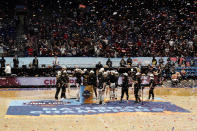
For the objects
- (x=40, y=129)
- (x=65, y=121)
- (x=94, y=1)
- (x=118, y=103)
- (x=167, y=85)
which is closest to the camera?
(x=40, y=129)

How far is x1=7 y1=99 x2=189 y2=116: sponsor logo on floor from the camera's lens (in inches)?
670

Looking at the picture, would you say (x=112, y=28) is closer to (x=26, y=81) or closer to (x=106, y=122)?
(x=26, y=81)

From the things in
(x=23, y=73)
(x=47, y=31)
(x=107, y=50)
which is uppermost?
(x=47, y=31)

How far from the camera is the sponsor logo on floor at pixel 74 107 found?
1702cm

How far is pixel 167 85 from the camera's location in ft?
101

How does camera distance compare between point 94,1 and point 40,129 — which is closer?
point 40,129

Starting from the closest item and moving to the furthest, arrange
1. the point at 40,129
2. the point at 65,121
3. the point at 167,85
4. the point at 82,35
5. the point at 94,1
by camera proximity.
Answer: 1. the point at 40,129
2. the point at 65,121
3. the point at 167,85
4. the point at 82,35
5. the point at 94,1

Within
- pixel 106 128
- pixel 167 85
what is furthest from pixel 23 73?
pixel 106 128

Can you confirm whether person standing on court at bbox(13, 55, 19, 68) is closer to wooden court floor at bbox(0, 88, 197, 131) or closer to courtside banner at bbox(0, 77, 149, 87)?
courtside banner at bbox(0, 77, 149, 87)

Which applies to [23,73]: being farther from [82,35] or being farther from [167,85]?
[167,85]

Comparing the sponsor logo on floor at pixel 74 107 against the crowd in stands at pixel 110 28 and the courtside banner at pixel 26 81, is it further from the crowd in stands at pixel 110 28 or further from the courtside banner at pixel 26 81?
the crowd in stands at pixel 110 28

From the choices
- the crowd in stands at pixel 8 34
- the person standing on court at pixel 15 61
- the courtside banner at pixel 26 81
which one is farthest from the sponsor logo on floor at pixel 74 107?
the crowd in stands at pixel 8 34

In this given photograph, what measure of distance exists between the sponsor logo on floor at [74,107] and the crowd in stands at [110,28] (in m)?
10.7

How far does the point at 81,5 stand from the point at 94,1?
168 cm
